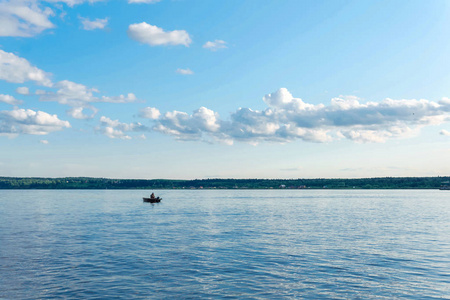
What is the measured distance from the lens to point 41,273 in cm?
3033

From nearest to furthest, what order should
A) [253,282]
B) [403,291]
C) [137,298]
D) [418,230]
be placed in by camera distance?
[137,298], [403,291], [253,282], [418,230]

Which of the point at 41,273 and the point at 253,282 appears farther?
the point at 41,273

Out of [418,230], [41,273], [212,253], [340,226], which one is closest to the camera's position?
[41,273]

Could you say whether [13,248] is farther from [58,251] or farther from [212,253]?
[212,253]

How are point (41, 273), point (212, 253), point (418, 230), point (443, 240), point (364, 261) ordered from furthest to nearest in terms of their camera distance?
1. point (418, 230)
2. point (443, 240)
3. point (212, 253)
4. point (364, 261)
5. point (41, 273)

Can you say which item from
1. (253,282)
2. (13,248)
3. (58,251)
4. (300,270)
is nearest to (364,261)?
(300,270)

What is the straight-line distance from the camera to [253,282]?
2727 centimetres

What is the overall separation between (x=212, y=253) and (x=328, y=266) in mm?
12121

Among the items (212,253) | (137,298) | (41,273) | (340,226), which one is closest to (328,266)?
(212,253)

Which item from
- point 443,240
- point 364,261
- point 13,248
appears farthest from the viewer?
point 443,240

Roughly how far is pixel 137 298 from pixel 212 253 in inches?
623

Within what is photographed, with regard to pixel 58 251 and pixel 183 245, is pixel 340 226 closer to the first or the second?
pixel 183 245

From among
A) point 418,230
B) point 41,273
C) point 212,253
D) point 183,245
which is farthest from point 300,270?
point 418,230

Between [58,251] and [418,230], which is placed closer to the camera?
[58,251]
